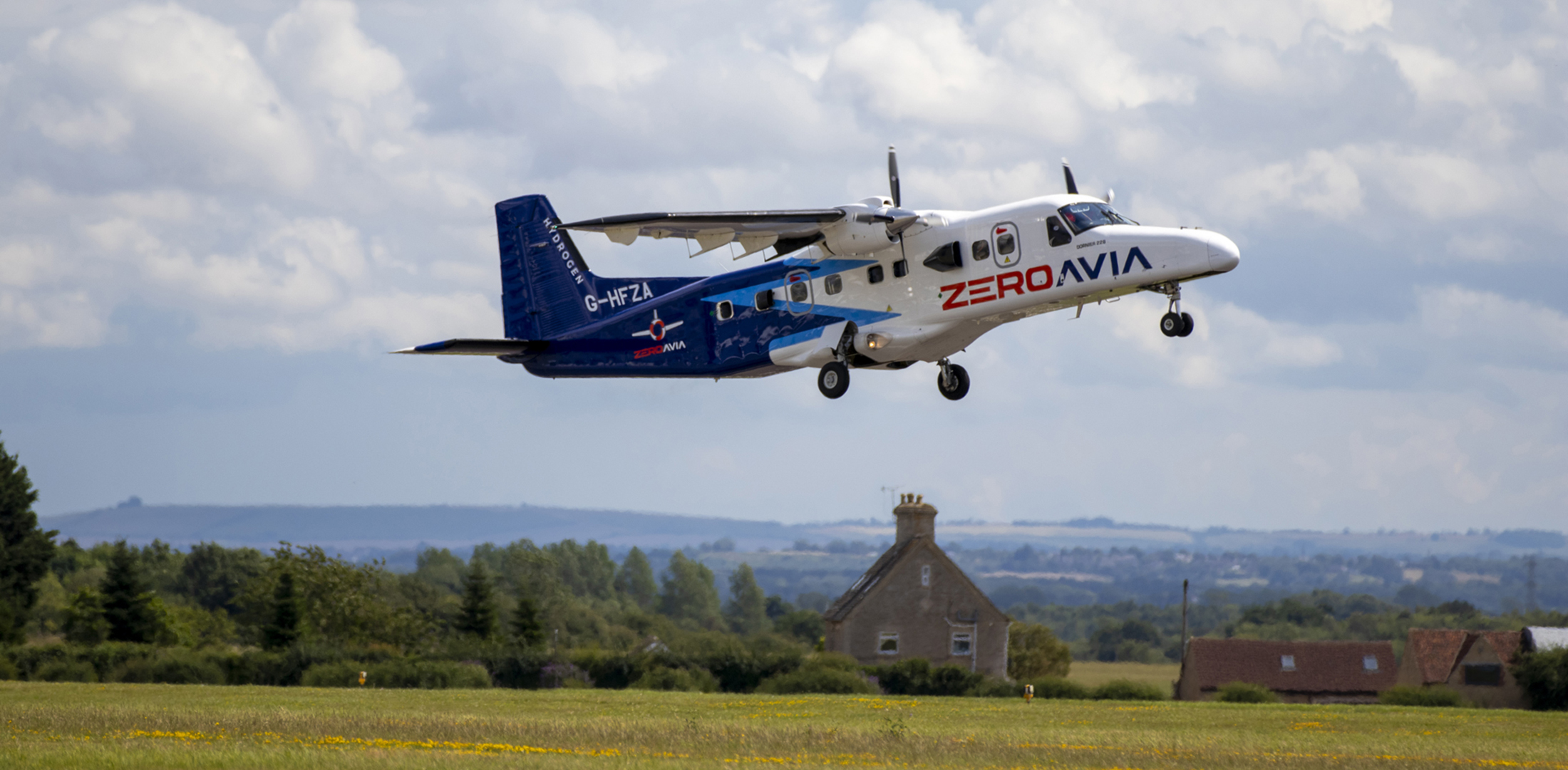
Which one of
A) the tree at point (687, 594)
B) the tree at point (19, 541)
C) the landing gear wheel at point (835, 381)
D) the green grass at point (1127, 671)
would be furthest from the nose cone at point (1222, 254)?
the tree at point (687, 594)

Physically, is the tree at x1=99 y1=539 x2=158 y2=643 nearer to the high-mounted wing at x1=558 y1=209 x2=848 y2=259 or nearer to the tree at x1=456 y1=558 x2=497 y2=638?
the tree at x1=456 y1=558 x2=497 y2=638

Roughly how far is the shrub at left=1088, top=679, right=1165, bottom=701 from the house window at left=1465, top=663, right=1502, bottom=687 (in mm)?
18917

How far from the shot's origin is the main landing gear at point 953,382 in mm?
32031

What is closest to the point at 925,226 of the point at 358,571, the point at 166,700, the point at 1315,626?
the point at 166,700

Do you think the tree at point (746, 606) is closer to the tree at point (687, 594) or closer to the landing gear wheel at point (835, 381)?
the tree at point (687, 594)

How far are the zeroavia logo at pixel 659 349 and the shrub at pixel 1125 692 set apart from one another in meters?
43.0

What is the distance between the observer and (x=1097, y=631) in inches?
7766

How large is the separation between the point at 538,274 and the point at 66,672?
3976 centimetres

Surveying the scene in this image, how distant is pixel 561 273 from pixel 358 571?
49.6 meters

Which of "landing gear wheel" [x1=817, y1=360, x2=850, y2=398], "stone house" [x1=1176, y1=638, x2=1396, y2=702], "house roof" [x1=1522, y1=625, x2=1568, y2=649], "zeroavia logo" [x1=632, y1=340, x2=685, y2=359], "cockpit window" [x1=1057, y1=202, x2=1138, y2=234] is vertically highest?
"cockpit window" [x1=1057, y1=202, x2=1138, y2=234]

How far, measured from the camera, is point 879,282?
30797 mm

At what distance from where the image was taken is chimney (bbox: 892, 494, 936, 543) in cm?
8253

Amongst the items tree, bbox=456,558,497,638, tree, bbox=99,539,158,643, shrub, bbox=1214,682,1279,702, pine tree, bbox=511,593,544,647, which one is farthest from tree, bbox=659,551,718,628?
shrub, bbox=1214,682,1279,702

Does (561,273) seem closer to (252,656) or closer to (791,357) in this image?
(791,357)
